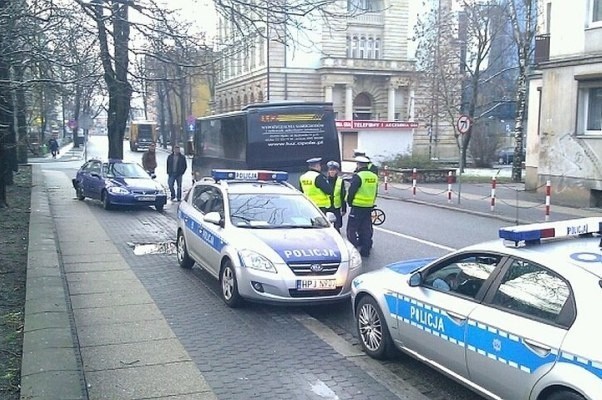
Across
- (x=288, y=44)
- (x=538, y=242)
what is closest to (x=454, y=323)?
(x=538, y=242)

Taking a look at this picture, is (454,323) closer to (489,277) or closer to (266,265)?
(489,277)

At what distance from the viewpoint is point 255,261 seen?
773 cm

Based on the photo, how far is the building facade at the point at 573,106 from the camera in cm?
1973


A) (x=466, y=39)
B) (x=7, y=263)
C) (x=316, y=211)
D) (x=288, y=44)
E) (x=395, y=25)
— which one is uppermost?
(x=395, y=25)

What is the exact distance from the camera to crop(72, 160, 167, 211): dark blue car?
Answer: 18.4 meters

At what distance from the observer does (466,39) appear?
39906 mm

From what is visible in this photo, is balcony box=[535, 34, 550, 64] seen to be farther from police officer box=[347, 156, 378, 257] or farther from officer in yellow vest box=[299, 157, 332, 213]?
officer in yellow vest box=[299, 157, 332, 213]

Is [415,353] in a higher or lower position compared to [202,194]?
lower

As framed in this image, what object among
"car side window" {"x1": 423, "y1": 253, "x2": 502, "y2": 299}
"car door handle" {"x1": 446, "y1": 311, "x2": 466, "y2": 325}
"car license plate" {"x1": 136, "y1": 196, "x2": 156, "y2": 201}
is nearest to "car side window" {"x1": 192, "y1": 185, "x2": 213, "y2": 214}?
"car side window" {"x1": 423, "y1": 253, "x2": 502, "y2": 299}

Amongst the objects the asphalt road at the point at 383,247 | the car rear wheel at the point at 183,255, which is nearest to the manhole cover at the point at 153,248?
the asphalt road at the point at 383,247

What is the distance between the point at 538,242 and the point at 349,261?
332 centimetres

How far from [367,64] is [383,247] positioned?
180 feet

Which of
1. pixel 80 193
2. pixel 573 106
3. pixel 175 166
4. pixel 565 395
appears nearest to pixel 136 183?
pixel 175 166

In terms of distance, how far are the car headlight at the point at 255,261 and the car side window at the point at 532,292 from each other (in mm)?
3311
